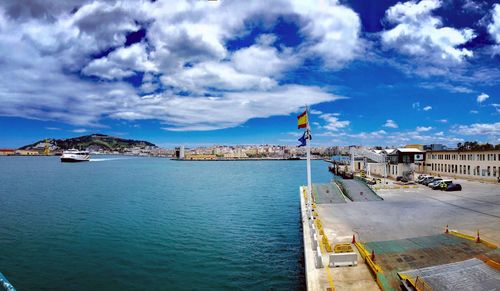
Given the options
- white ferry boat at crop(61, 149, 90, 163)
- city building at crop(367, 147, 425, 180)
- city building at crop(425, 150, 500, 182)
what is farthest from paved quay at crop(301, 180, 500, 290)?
white ferry boat at crop(61, 149, 90, 163)

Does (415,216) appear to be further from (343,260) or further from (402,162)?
(402,162)

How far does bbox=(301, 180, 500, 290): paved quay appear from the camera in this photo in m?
12.6

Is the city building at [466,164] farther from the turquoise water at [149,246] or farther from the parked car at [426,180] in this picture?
the turquoise water at [149,246]

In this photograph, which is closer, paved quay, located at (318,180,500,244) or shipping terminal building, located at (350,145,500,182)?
paved quay, located at (318,180,500,244)

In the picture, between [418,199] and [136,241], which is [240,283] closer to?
[136,241]

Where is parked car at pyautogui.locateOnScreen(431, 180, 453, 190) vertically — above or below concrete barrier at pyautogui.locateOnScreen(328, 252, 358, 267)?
above

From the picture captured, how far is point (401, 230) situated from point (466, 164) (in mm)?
42092

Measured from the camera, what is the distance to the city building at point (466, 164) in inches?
1826

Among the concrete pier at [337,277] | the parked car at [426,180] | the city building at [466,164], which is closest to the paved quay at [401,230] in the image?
the concrete pier at [337,277]

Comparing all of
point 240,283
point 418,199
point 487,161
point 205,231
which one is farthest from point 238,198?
point 487,161

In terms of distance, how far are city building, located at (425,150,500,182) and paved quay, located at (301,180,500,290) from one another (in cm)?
1380

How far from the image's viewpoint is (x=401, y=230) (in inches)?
755

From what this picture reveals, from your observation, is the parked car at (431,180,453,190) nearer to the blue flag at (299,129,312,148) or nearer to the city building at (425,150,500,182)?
the city building at (425,150,500,182)

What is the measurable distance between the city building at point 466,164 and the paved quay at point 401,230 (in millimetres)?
13802
